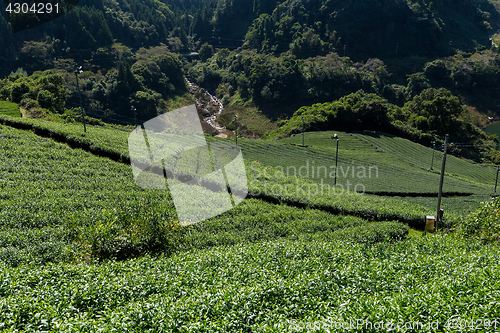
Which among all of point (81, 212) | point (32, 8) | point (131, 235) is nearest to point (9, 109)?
point (81, 212)

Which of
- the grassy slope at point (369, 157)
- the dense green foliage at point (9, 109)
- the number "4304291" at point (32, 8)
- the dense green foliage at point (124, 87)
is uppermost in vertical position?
the number "4304291" at point (32, 8)

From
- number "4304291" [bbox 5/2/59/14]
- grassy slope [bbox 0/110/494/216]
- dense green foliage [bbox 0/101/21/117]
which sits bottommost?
grassy slope [bbox 0/110/494/216]

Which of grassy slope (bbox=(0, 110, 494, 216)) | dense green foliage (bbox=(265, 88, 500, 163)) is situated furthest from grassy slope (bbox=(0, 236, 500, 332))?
dense green foliage (bbox=(265, 88, 500, 163))

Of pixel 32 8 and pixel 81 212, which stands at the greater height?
pixel 32 8

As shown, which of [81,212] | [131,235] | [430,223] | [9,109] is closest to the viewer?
[131,235]

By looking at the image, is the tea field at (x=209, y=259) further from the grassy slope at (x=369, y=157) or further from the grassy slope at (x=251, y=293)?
the grassy slope at (x=369, y=157)

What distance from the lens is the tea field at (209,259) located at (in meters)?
7.03

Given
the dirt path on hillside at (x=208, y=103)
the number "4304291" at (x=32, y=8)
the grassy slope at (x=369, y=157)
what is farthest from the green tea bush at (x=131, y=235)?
the number "4304291" at (x=32, y=8)

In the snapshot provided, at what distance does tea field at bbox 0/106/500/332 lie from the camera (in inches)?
277

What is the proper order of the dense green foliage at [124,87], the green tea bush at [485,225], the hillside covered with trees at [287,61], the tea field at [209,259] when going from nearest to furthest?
the tea field at [209,259] < the green tea bush at [485,225] < the dense green foliage at [124,87] < the hillside covered with trees at [287,61]

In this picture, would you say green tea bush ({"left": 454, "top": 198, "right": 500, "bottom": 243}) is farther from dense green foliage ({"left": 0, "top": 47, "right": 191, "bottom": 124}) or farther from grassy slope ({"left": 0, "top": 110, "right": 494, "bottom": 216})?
dense green foliage ({"left": 0, "top": 47, "right": 191, "bottom": 124})

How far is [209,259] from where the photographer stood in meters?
11.8

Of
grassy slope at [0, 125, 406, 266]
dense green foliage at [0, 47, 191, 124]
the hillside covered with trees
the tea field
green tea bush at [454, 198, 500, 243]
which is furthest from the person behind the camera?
the hillside covered with trees

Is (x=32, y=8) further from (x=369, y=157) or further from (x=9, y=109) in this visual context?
(x=369, y=157)
